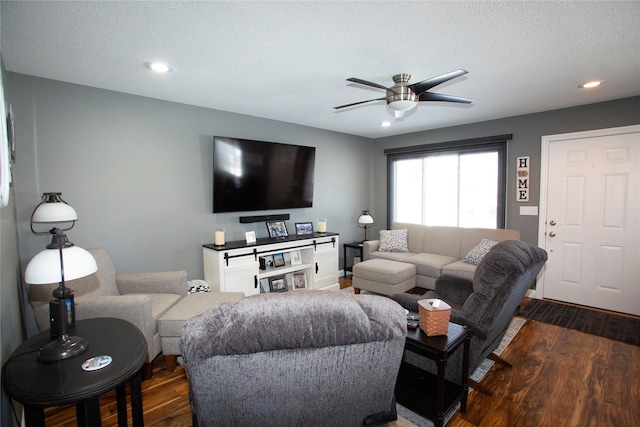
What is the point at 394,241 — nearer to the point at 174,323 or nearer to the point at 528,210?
the point at 528,210

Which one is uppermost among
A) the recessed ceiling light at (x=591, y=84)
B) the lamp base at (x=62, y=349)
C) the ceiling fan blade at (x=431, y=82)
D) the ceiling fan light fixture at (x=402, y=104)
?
the recessed ceiling light at (x=591, y=84)

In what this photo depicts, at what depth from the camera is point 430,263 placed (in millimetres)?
4141

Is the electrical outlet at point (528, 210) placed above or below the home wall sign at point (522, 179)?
below

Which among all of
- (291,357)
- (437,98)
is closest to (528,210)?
(437,98)

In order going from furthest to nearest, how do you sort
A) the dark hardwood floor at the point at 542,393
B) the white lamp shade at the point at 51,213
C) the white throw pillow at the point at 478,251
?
the white throw pillow at the point at 478,251
the white lamp shade at the point at 51,213
the dark hardwood floor at the point at 542,393

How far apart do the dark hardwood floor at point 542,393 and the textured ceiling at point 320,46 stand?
2.45 metres

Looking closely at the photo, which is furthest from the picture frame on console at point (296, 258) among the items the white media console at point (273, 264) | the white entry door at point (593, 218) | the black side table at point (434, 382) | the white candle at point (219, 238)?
the white entry door at point (593, 218)

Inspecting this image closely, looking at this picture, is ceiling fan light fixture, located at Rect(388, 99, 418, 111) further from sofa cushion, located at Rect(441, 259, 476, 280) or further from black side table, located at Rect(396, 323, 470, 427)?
sofa cushion, located at Rect(441, 259, 476, 280)

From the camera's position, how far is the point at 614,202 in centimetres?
362

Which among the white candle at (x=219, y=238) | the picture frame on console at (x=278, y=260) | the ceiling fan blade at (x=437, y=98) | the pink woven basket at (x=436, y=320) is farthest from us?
the picture frame on console at (x=278, y=260)

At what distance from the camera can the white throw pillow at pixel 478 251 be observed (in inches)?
156

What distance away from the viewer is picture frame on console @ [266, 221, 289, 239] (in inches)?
167

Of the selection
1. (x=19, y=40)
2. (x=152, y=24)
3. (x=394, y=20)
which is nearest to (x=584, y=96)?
(x=394, y=20)

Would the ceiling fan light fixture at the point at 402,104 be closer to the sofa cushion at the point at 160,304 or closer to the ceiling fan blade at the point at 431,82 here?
the ceiling fan blade at the point at 431,82
